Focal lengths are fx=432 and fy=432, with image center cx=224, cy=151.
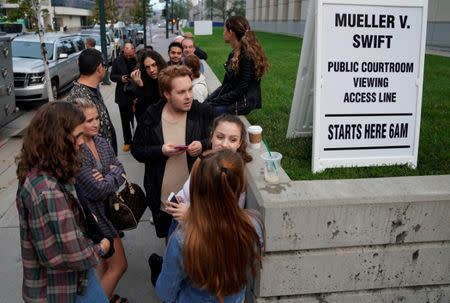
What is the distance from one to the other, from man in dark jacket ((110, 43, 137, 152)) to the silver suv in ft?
15.9

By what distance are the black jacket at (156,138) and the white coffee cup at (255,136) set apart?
335 millimetres

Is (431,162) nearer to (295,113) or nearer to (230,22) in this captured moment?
(295,113)

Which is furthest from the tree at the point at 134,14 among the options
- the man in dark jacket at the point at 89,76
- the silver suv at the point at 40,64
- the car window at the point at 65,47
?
the man in dark jacket at the point at 89,76

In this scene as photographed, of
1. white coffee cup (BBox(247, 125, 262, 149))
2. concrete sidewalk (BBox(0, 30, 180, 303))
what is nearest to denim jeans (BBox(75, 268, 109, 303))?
concrete sidewalk (BBox(0, 30, 180, 303))

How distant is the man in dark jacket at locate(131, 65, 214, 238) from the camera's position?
317 centimetres

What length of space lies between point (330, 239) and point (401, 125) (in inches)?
53.4

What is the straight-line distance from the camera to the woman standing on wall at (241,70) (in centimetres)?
423

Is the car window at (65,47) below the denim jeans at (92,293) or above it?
above

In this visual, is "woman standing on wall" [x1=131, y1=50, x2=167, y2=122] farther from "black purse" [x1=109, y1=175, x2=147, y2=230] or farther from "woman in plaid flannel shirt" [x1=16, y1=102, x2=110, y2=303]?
Result: "woman in plaid flannel shirt" [x1=16, y1=102, x2=110, y2=303]

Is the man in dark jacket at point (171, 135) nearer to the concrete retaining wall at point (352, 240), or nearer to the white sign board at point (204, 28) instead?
the concrete retaining wall at point (352, 240)

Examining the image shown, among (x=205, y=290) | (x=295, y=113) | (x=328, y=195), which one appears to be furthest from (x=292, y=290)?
(x=295, y=113)

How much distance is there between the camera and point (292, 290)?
288 cm

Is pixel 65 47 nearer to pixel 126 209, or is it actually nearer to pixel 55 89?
pixel 55 89

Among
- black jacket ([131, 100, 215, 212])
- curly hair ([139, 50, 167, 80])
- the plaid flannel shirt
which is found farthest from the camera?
curly hair ([139, 50, 167, 80])
